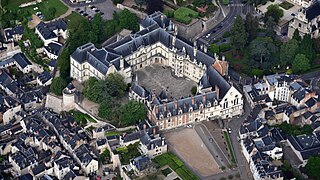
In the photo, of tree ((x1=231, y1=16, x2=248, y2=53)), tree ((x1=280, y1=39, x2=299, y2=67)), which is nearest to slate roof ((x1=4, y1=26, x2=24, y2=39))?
tree ((x1=231, y1=16, x2=248, y2=53))

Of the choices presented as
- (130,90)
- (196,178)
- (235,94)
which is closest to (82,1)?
(130,90)

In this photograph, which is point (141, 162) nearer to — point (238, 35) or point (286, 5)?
point (238, 35)

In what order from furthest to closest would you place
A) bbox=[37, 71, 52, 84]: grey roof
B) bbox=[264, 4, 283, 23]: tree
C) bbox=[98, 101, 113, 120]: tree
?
bbox=[264, 4, 283, 23]: tree
bbox=[37, 71, 52, 84]: grey roof
bbox=[98, 101, 113, 120]: tree


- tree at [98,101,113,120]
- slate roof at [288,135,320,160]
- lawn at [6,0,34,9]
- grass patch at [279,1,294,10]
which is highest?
grass patch at [279,1,294,10]

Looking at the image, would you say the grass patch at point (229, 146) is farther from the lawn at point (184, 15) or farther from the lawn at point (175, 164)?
the lawn at point (184, 15)

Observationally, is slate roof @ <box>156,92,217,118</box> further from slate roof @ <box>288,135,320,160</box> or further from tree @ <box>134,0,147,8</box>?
tree @ <box>134,0,147,8</box>

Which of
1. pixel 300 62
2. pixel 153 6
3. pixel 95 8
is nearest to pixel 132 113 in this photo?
pixel 300 62

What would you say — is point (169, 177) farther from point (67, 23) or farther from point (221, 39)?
point (67, 23)
